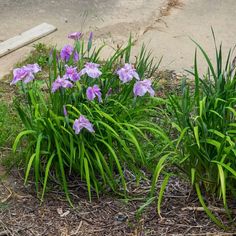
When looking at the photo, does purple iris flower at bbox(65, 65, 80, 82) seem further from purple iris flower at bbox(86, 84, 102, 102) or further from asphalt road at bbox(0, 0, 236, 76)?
asphalt road at bbox(0, 0, 236, 76)

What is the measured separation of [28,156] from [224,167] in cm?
103

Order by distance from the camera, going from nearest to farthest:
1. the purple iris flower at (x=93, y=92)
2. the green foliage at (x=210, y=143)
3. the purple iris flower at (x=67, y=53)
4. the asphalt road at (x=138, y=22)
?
the green foliage at (x=210, y=143), the purple iris flower at (x=93, y=92), the purple iris flower at (x=67, y=53), the asphalt road at (x=138, y=22)

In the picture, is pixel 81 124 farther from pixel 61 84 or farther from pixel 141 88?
pixel 141 88

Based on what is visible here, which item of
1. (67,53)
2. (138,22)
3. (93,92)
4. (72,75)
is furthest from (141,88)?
(138,22)

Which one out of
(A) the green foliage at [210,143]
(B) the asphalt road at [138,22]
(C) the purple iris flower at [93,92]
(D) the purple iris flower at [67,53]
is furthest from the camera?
(B) the asphalt road at [138,22]

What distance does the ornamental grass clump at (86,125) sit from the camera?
10.7 feet

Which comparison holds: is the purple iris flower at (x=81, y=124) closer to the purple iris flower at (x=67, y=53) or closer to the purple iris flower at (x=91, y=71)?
the purple iris flower at (x=91, y=71)

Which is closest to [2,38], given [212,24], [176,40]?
[176,40]

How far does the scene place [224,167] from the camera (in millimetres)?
3070

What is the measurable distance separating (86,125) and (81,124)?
0.08 feet

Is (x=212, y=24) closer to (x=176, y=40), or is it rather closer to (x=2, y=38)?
(x=176, y=40)

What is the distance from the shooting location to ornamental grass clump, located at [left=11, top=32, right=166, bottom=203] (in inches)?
129

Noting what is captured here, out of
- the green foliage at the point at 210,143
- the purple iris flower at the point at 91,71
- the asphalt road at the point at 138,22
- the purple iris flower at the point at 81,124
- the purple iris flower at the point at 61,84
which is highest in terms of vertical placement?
the purple iris flower at the point at 91,71

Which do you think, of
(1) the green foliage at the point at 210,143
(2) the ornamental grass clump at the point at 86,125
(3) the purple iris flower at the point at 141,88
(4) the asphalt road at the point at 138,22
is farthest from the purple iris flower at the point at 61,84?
(4) the asphalt road at the point at 138,22
